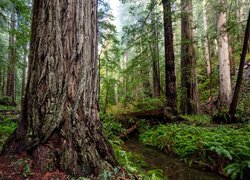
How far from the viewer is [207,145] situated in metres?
4.57

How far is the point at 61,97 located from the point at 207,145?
143 inches

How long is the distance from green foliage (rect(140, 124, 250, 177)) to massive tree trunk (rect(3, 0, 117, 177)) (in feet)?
8.70

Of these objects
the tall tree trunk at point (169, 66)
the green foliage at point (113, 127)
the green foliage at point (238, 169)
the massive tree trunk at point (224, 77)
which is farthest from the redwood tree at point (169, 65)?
the green foliage at point (238, 169)

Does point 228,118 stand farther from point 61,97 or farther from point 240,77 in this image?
point 61,97

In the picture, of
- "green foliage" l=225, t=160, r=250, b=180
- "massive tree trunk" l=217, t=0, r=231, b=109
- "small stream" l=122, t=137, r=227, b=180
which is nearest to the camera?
"green foliage" l=225, t=160, r=250, b=180

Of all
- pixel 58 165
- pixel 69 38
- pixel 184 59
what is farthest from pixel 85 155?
pixel 184 59

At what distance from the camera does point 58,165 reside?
6.78 feet

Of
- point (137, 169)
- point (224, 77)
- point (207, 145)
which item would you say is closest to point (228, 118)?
point (207, 145)

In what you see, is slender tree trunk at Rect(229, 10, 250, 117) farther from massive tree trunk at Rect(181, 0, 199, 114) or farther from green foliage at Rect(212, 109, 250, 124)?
massive tree trunk at Rect(181, 0, 199, 114)

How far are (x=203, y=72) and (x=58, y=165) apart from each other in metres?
18.2

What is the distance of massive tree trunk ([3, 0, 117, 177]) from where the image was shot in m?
2.11

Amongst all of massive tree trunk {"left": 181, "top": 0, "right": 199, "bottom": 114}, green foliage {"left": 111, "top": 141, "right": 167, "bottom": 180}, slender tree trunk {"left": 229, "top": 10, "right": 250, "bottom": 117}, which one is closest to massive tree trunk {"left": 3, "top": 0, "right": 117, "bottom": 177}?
green foliage {"left": 111, "top": 141, "right": 167, "bottom": 180}

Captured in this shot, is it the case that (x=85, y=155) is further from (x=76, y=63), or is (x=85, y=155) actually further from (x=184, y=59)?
(x=184, y=59)

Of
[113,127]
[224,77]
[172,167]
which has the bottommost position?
[172,167]
